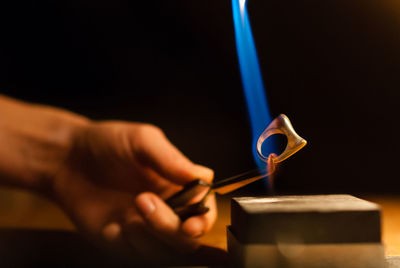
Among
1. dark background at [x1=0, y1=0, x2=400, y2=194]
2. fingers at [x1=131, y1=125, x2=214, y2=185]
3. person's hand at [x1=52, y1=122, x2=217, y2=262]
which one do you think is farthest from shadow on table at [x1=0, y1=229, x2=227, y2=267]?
dark background at [x1=0, y1=0, x2=400, y2=194]

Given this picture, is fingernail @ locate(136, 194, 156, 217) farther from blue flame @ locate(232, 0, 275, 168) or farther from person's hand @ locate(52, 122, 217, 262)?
blue flame @ locate(232, 0, 275, 168)

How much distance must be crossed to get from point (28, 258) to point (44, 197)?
0.90 feet

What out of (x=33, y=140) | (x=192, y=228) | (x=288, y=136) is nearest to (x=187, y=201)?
(x=192, y=228)

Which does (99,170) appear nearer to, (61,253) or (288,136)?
(61,253)

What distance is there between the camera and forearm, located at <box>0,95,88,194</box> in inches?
34.1

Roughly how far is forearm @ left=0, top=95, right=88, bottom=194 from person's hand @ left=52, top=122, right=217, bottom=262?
26 millimetres

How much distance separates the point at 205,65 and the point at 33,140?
0.41 metres

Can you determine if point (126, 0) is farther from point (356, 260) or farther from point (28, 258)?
point (356, 260)

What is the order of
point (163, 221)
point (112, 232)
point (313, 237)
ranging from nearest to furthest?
point (313, 237), point (163, 221), point (112, 232)

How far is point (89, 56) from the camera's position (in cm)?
93

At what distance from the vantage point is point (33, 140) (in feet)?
2.85

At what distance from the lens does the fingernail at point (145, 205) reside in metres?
0.65

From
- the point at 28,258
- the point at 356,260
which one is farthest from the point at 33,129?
the point at 356,260

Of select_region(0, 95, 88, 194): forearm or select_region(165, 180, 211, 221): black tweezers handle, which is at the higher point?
select_region(0, 95, 88, 194): forearm
